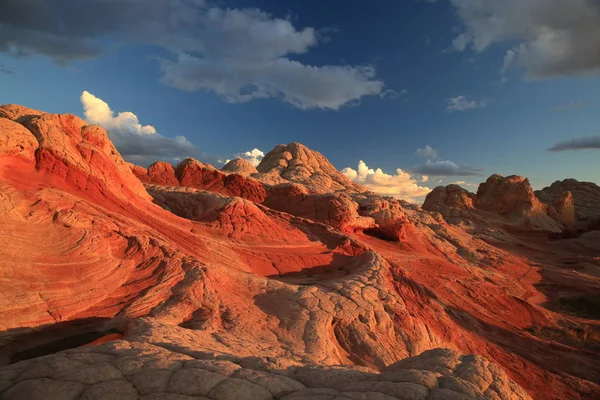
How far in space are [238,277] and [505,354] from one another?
11.5m

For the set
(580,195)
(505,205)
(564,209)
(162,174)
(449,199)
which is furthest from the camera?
(580,195)

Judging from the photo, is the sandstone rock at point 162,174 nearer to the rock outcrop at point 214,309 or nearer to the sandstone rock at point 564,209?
the rock outcrop at point 214,309

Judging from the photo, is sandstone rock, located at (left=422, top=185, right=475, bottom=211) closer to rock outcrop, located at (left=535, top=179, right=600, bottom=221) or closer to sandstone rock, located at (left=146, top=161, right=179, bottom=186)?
rock outcrop, located at (left=535, top=179, right=600, bottom=221)

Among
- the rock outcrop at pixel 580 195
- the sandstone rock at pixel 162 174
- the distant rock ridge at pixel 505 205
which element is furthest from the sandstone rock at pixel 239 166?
the rock outcrop at pixel 580 195

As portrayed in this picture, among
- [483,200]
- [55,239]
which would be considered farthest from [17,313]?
[483,200]

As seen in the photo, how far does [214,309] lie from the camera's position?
1002cm

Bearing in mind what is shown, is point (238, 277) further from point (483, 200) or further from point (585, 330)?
point (483, 200)

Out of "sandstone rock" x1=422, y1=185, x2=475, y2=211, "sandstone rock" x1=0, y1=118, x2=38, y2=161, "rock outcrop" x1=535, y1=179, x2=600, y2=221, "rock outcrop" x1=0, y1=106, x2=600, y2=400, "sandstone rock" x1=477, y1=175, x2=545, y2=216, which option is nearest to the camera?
"rock outcrop" x1=0, y1=106, x2=600, y2=400

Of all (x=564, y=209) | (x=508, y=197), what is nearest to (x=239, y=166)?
Answer: (x=508, y=197)

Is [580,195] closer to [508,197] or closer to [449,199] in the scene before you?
[508,197]

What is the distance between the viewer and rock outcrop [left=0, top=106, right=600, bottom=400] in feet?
16.2

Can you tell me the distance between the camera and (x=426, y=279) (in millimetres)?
21531

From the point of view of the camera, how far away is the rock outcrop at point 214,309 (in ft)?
16.2

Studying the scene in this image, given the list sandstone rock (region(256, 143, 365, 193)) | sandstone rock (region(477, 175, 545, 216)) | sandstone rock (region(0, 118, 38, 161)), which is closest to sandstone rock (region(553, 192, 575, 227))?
sandstone rock (region(477, 175, 545, 216))
